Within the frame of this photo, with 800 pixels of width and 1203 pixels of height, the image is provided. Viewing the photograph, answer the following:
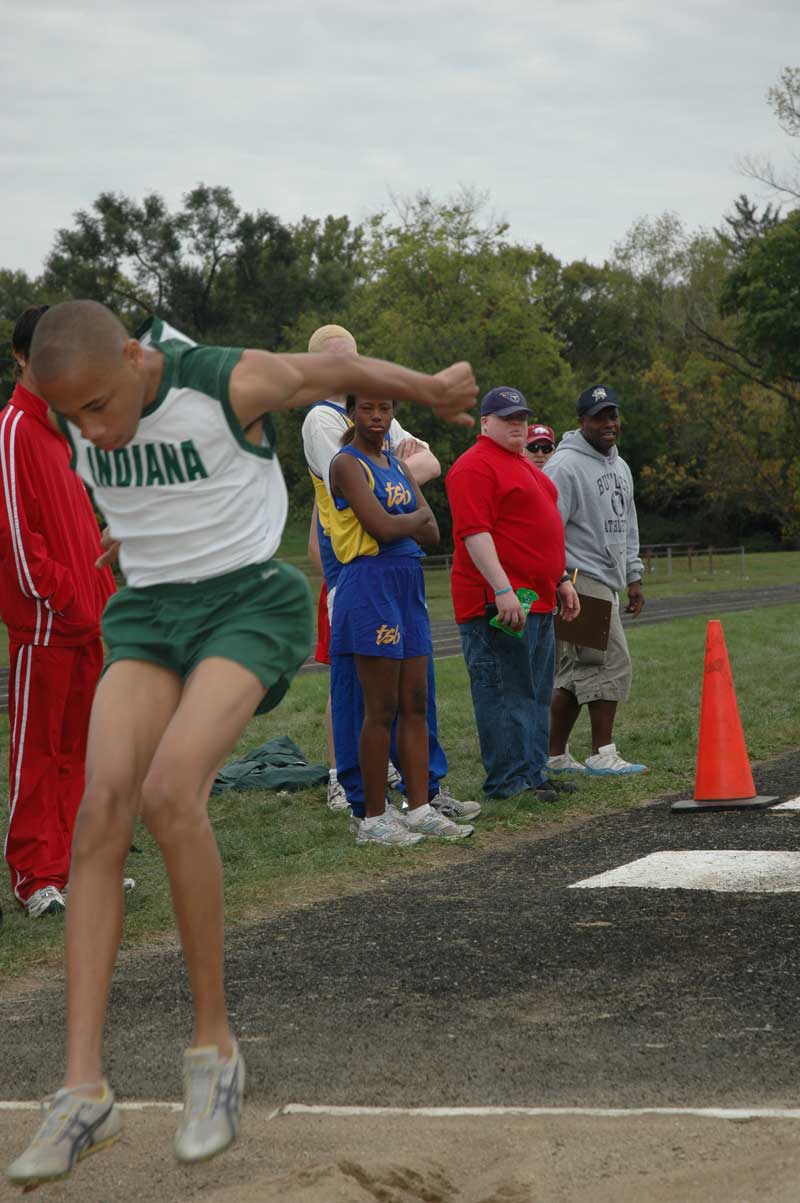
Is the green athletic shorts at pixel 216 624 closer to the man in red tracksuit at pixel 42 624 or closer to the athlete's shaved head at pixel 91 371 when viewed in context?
the athlete's shaved head at pixel 91 371

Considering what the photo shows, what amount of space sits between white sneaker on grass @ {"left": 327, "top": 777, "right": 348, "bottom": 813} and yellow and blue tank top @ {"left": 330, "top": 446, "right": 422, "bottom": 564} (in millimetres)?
1622

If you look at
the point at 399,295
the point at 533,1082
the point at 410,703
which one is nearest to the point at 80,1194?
the point at 533,1082

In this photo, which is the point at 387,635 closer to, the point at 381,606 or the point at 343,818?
the point at 381,606

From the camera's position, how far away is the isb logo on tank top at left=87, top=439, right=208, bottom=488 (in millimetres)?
4000

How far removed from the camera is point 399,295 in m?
62.7

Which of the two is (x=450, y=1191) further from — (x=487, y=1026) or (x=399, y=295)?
Answer: (x=399, y=295)

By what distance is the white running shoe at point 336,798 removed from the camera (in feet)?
30.0

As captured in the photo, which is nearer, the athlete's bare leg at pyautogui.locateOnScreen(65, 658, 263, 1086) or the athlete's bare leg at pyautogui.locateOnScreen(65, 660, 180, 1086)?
the athlete's bare leg at pyautogui.locateOnScreen(65, 660, 180, 1086)

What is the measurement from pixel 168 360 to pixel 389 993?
90.6 inches

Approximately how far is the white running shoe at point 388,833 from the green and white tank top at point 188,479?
4012mm

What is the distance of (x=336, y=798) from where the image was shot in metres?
9.23

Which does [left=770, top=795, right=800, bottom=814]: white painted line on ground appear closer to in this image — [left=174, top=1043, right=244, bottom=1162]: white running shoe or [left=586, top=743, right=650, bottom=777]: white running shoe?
[left=586, top=743, right=650, bottom=777]: white running shoe

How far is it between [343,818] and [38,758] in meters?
2.38

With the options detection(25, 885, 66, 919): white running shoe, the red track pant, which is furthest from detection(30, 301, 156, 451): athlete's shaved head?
detection(25, 885, 66, 919): white running shoe
